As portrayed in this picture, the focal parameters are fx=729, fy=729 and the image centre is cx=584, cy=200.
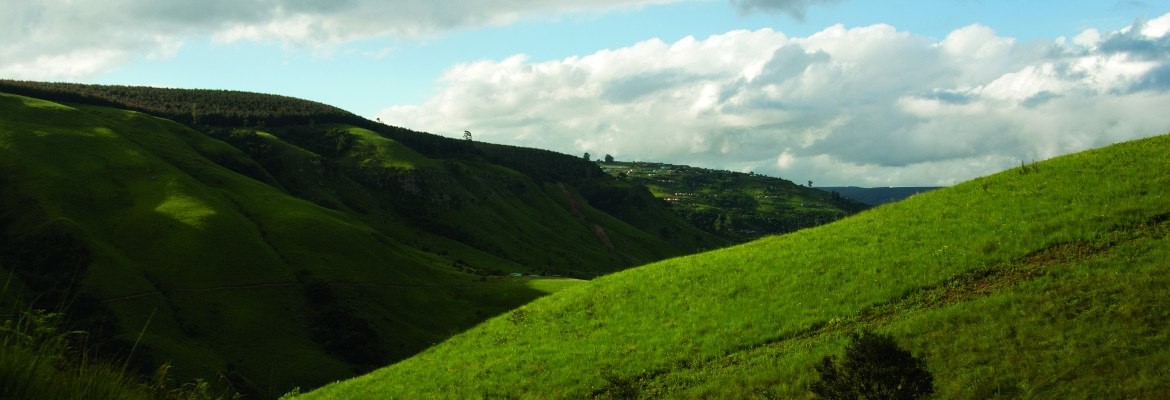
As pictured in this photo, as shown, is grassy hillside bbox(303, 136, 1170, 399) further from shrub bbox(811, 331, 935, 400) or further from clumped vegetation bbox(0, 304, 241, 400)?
clumped vegetation bbox(0, 304, 241, 400)

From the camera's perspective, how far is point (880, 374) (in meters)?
19.3

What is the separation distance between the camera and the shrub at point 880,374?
1923 centimetres

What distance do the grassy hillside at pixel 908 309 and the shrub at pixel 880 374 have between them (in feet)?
19.2

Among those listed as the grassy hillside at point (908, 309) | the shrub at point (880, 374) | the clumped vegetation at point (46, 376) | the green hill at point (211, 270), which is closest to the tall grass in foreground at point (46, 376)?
the clumped vegetation at point (46, 376)

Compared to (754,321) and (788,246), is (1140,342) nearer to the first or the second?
(754,321)

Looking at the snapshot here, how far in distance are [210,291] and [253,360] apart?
22.9m

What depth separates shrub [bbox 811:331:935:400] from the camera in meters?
19.2

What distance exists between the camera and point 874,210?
5128 cm

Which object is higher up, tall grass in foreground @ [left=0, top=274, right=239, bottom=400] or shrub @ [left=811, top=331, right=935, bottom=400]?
tall grass in foreground @ [left=0, top=274, right=239, bottom=400]

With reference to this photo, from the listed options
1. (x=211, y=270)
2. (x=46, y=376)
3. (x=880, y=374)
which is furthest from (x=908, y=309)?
(x=211, y=270)

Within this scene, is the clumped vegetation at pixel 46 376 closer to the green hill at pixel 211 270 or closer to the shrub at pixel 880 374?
the shrub at pixel 880 374

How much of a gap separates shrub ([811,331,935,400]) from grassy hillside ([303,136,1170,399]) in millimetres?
5854

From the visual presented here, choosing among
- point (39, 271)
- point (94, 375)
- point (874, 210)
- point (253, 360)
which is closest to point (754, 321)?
point (874, 210)

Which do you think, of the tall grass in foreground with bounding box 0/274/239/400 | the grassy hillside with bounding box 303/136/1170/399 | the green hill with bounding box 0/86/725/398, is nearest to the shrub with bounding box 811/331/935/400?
the grassy hillside with bounding box 303/136/1170/399
